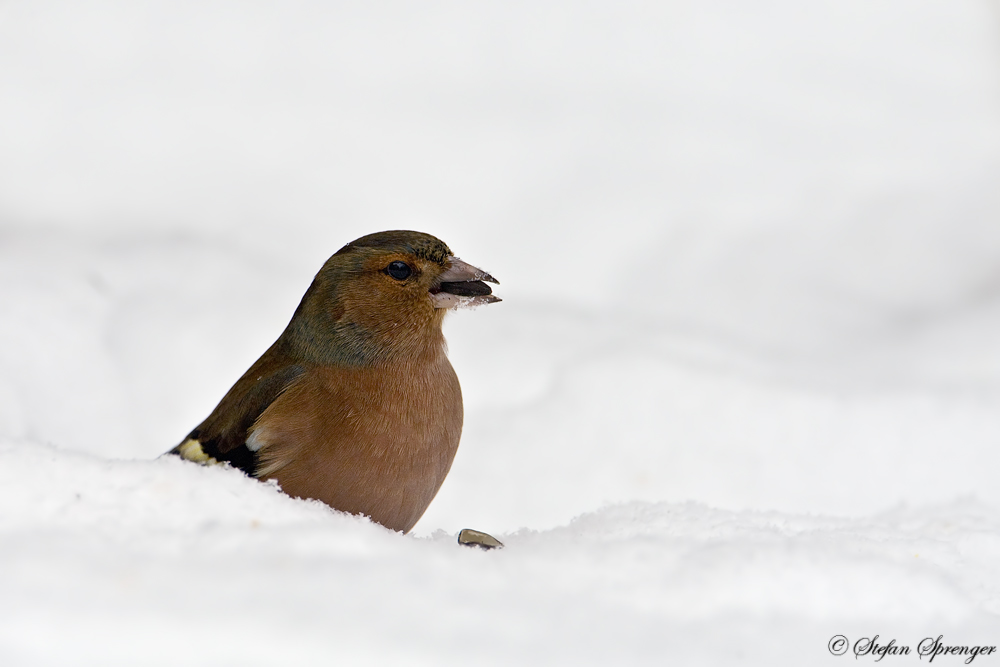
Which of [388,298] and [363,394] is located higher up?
[388,298]

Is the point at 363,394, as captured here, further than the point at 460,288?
No

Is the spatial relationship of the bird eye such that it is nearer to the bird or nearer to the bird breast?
the bird

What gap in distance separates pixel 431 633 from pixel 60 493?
0.74m

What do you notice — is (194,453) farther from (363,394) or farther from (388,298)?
(388,298)

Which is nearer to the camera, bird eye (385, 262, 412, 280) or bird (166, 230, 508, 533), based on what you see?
bird (166, 230, 508, 533)

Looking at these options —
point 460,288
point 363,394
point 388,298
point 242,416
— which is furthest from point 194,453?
point 460,288

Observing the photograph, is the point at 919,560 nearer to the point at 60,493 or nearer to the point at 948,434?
the point at 60,493

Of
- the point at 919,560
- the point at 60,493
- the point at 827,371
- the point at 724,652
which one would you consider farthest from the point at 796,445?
the point at 60,493

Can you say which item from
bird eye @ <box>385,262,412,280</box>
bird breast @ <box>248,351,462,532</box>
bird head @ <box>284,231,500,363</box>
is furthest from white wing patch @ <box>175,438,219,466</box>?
bird eye @ <box>385,262,412,280</box>

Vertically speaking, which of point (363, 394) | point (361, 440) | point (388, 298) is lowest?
point (361, 440)

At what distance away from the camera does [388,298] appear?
8.44 feet

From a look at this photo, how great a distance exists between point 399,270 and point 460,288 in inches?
6.8

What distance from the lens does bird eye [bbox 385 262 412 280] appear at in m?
2.59

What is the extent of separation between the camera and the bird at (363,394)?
2311 millimetres
